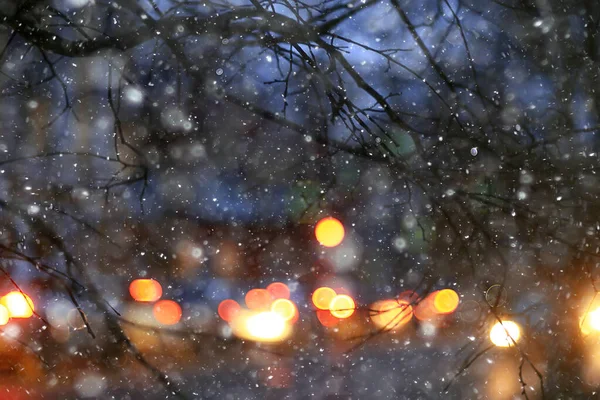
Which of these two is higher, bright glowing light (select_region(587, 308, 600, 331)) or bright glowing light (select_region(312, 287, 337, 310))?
bright glowing light (select_region(312, 287, 337, 310))

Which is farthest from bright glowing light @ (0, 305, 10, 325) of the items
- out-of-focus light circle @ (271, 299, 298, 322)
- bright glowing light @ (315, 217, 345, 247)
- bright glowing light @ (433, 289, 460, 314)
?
bright glowing light @ (433, 289, 460, 314)

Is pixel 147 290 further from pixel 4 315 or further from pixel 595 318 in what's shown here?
pixel 595 318

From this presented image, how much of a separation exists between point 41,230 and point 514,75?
366 centimetres

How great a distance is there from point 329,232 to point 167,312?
3.05m

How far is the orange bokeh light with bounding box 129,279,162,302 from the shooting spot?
22.9 feet

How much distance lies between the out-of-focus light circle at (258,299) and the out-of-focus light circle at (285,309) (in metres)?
0.10

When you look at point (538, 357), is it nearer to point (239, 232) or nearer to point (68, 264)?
point (239, 232)

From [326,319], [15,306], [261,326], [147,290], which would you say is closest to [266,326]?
[261,326]

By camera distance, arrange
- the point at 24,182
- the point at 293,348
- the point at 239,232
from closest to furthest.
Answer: the point at 24,182, the point at 239,232, the point at 293,348

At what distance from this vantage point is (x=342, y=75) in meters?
3.70

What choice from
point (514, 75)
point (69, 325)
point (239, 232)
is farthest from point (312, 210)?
point (69, 325)

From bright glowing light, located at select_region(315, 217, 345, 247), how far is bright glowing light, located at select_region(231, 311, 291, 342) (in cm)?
171

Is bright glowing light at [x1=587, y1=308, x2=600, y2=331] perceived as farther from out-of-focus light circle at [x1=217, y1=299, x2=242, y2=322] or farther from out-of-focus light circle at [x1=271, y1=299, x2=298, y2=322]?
out-of-focus light circle at [x1=217, y1=299, x2=242, y2=322]

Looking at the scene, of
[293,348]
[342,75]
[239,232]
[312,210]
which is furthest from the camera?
[293,348]
